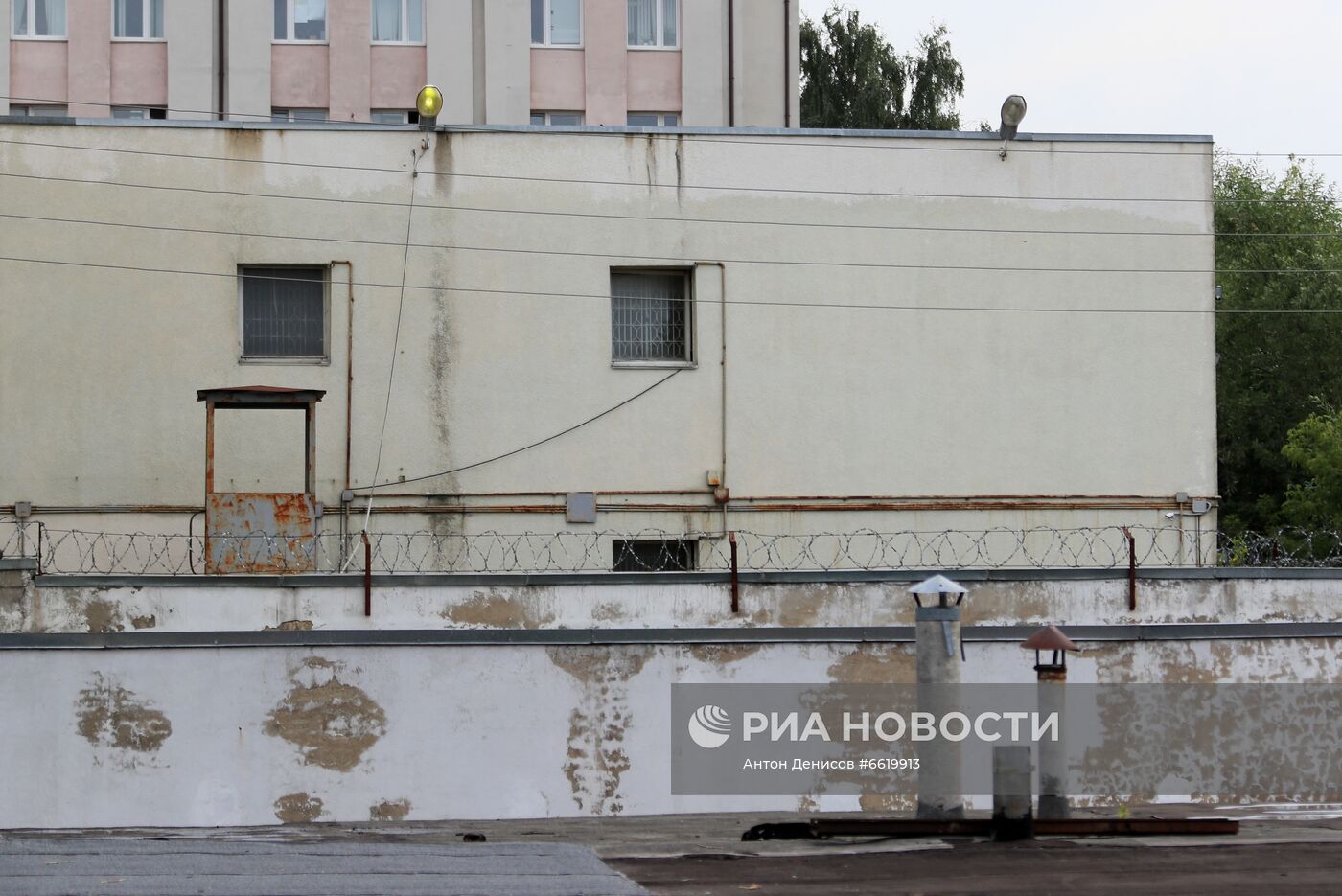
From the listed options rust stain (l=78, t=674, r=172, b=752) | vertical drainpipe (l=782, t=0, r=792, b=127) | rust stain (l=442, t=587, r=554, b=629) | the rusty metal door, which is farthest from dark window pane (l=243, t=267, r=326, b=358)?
→ vertical drainpipe (l=782, t=0, r=792, b=127)

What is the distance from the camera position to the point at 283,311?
2161 centimetres

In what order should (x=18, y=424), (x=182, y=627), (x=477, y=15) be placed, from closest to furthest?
(x=182, y=627) < (x=18, y=424) < (x=477, y=15)

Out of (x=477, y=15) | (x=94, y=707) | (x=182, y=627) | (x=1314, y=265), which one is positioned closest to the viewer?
(x=94, y=707)

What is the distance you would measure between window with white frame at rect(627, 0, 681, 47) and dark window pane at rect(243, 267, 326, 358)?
45.2ft

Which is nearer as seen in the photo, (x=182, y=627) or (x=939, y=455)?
(x=182, y=627)

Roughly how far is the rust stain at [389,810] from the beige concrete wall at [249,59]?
66.3 feet

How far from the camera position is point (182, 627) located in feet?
52.9

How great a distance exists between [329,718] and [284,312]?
25.3ft

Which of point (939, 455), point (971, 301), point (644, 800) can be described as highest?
point (971, 301)

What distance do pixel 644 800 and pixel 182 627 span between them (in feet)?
15.4

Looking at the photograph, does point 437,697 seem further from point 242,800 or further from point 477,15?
point 477,15

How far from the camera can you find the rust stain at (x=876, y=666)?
1581cm

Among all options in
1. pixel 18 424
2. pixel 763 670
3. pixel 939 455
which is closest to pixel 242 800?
pixel 763 670

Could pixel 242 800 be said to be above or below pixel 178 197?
below
